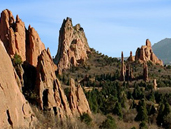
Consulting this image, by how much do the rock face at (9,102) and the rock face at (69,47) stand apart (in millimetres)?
105735

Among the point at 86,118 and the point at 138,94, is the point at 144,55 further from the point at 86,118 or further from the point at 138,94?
the point at 86,118

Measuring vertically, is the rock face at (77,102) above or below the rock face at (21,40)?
below

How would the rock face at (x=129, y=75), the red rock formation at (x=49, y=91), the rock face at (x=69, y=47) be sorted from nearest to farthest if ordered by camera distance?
the red rock formation at (x=49, y=91) < the rock face at (x=129, y=75) < the rock face at (x=69, y=47)

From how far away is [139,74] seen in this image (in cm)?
12169

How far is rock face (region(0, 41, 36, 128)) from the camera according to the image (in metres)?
26.7

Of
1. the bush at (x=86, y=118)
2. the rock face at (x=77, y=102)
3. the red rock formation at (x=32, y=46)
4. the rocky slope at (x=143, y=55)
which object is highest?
the rocky slope at (x=143, y=55)

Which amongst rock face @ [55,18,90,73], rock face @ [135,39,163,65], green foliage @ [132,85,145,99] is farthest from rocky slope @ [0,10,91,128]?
rock face @ [135,39,163,65]

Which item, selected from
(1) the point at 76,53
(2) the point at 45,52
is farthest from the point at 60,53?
(2) the point at 45,52

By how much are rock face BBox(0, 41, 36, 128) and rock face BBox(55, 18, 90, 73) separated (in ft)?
347

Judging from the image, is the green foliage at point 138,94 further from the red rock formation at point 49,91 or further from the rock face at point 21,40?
the red rock formation at point 49,91

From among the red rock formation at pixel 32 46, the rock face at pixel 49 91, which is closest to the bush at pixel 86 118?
Answer: the rock face at pixel 49 91

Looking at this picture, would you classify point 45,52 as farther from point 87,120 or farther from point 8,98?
point 8,98

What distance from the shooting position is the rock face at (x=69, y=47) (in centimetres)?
14075

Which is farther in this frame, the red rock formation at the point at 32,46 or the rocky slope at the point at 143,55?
the rocky slope at the point at 143,55
